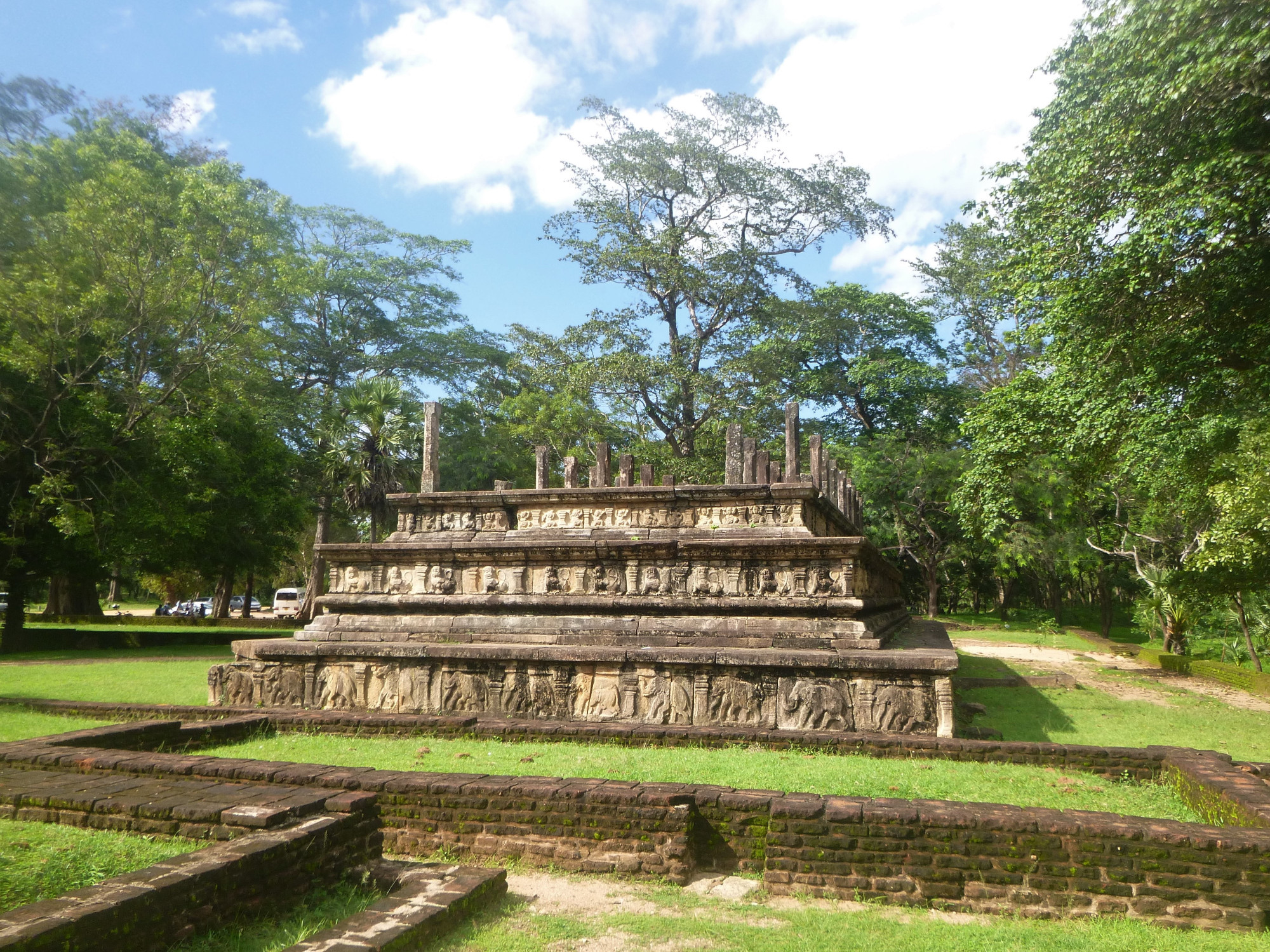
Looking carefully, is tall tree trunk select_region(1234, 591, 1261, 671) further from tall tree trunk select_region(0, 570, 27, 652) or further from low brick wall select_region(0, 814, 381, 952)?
tall tree trunk select_region(0, 570, 27, 652)

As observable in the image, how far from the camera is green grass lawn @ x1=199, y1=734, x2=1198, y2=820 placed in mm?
5395

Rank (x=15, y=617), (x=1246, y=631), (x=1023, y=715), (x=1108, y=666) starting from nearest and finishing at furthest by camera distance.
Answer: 1. (x=1023, y=715)
2. (x=1246, y=631)
3. (x=1108, y=666)
4. (x=15, y=617)

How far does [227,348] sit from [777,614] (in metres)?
15.6

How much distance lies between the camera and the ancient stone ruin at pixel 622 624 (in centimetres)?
779

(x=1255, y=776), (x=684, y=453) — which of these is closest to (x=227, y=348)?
(x=684, y=453)

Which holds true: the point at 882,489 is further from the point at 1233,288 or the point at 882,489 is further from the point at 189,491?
the point at 189,491

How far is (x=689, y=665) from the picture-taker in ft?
26.4

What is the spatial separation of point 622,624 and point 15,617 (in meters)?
16.2

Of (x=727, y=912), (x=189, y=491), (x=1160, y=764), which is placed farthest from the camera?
(x=189, y=491)

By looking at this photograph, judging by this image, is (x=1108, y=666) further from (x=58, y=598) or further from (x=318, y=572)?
(x=58, y=598)

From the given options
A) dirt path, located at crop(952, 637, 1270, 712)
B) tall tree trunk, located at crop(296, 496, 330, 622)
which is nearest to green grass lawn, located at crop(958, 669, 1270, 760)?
dirt path, located at crop(952, 637, 1270, 712)

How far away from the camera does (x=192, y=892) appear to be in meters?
3.15

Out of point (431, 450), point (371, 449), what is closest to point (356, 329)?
point (371, 449)

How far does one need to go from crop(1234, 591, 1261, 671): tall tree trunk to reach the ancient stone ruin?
676cm
